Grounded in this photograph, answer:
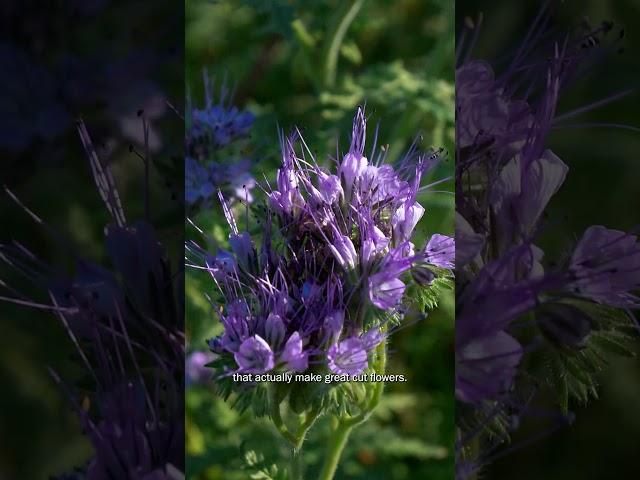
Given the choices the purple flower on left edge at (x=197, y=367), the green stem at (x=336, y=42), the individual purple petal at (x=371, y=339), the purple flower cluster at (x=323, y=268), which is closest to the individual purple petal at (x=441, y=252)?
the purple flower cluster at (x=323, y=268)

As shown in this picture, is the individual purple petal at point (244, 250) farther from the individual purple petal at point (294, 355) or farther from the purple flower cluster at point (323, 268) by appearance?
the individual purple petal at point (294, 355)

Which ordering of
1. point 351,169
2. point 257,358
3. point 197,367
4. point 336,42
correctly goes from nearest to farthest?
point 257,358 → point 351,169 → point 197,367 → point 336,42

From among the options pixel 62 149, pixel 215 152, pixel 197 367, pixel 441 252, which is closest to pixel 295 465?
pixel 197 367

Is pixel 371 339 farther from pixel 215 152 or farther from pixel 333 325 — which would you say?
pixel 215 152

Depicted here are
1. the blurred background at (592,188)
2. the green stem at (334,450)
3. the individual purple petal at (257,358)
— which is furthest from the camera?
the blurred background at (592,188)

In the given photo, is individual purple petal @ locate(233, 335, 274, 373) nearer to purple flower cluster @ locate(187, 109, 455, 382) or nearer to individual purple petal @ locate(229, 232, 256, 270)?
purple flower cluster @ locate(187, 109, 455, 382)

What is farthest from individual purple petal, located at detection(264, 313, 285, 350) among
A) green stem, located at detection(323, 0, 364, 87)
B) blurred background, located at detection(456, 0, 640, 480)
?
green stem, located at detection(323, 0, 364, 87)
